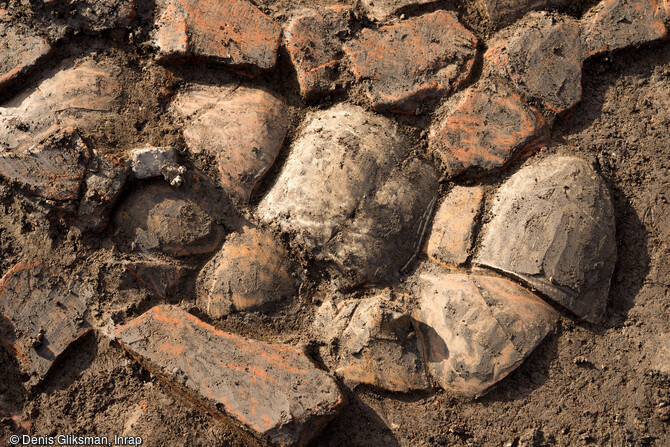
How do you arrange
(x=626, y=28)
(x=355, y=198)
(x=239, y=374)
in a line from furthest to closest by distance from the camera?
(x=626, y=28) → (x=355, y=198) → (x=239, y=374)

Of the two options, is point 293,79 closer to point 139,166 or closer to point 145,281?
point 139,166

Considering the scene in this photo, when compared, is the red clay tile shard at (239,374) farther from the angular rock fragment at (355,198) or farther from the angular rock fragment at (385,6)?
the angular rock fragment at (385,6)

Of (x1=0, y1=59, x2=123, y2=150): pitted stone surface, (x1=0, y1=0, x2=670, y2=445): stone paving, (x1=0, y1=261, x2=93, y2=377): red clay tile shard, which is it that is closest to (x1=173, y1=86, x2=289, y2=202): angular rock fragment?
(x1=0, y1=0, x2=670, y2=445): stone paving

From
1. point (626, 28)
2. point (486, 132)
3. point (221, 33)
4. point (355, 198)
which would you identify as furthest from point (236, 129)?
point (626, 28)

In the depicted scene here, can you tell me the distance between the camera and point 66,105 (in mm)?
1714

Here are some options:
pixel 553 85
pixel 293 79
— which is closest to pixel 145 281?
pixel 293 79

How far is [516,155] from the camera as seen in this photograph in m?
1.68

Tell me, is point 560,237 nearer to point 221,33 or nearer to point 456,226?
point 456,226

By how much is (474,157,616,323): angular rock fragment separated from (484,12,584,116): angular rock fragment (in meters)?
0.23

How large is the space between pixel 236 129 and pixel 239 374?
77 cm

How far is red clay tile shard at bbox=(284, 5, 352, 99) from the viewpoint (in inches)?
68.2

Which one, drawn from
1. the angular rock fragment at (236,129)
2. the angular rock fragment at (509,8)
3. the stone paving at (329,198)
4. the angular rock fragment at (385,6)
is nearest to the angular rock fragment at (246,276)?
the stone paving at (329,198)

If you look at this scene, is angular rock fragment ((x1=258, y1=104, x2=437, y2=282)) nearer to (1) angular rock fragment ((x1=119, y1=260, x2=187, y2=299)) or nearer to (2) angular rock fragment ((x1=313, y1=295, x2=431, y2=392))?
(2) angular rock fragment ((x1=313, y1=295, x2=431, y2=392))

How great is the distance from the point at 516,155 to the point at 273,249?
848mm
